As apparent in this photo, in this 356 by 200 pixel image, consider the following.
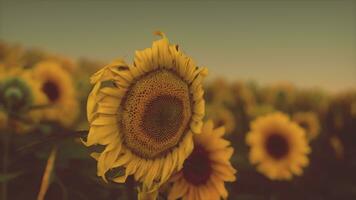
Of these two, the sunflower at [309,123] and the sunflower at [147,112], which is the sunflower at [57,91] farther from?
the sunflower at [309,123]

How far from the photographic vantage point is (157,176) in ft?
3.57

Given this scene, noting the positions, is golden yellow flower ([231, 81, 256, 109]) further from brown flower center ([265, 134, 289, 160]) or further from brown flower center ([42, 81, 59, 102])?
brown flower center ([42, 81, 59, 102])

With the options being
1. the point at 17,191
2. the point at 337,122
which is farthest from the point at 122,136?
the point at 337,122

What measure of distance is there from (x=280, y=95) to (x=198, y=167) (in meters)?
2.52

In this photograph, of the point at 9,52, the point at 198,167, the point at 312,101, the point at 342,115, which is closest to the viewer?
the point at 198,167

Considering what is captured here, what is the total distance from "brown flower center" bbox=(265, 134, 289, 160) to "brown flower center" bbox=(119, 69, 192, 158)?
128 centimetres

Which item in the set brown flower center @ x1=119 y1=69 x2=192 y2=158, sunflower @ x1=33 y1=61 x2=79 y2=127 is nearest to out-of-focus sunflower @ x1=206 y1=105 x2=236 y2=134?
sunflower @ x1=33 y1=61 x2=79 y2=127

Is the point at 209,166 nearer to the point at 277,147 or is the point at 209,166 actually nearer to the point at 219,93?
the point at 277,147

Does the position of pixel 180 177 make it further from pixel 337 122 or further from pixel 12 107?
pixel 337 122

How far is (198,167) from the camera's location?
52.1 inches

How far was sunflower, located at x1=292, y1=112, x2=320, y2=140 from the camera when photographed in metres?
3.32

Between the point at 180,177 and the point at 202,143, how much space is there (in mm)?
131

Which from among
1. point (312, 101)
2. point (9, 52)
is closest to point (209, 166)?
point (9, 52)

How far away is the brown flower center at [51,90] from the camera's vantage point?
234 centimetres
